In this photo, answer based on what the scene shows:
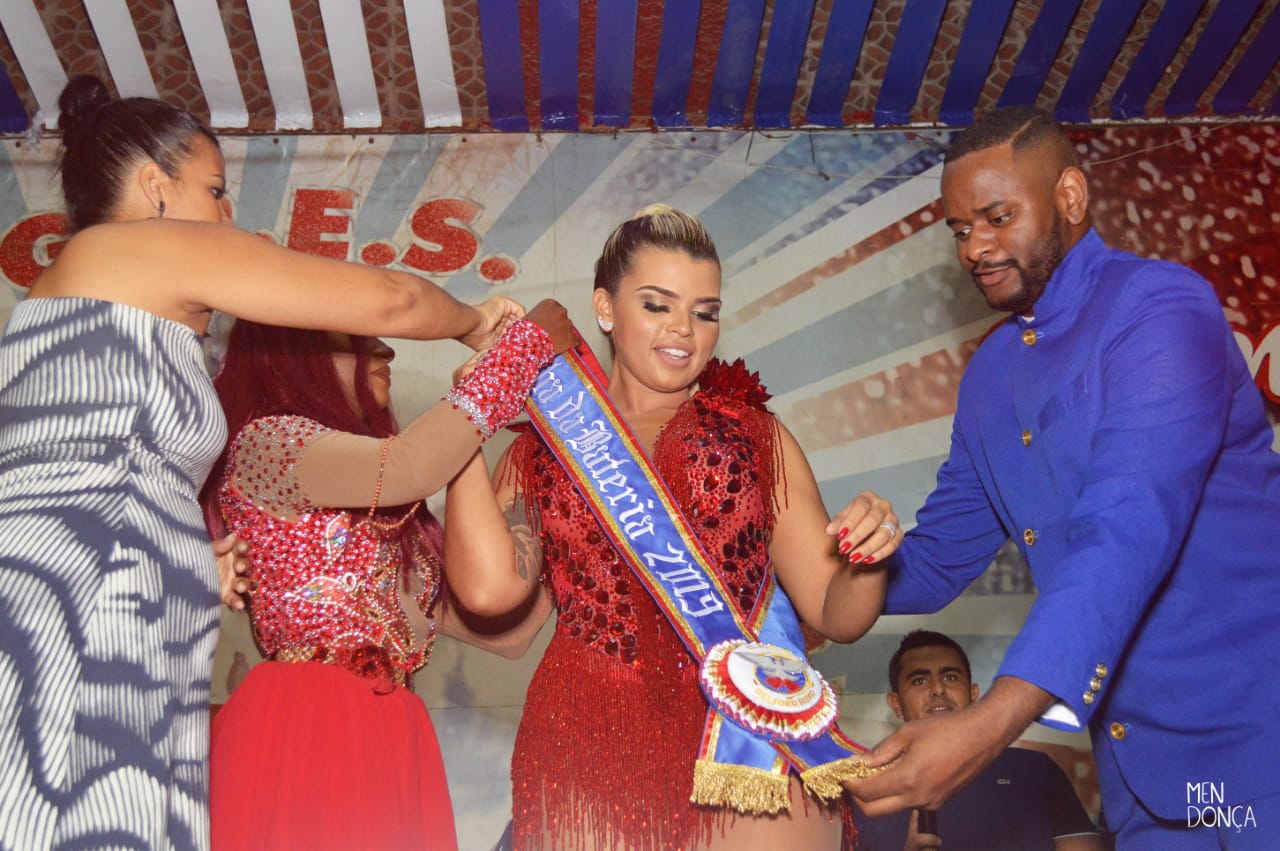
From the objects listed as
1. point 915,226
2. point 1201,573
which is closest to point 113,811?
point 1201,573

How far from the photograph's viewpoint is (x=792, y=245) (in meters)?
4.17

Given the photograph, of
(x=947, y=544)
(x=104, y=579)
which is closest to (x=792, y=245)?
(x=947, y=544)

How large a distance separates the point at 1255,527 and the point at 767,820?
3.16 ft

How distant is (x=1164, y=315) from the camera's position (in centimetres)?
204

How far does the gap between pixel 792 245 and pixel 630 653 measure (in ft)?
7.51

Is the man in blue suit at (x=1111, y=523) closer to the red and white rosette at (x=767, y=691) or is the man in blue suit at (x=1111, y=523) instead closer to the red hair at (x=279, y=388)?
the red and white rosette at (x=767, y=691)

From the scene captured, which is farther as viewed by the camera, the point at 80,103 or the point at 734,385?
the point at 734,385

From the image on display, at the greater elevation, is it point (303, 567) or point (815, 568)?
point (815, 568)

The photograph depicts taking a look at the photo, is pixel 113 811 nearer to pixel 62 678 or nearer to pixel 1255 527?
pixel 62 678

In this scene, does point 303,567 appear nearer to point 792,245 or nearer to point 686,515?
point 686,515

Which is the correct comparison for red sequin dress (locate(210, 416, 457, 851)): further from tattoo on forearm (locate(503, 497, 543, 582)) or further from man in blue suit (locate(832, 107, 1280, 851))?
man in blue suit (locate(832, 107, 1280, 851))

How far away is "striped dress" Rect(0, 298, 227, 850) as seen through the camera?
4.69 ft

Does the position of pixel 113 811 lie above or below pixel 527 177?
below

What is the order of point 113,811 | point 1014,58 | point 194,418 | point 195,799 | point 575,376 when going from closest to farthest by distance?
point 113,811
point 195,799
point 194,418
point 575,376
point 1014,58
